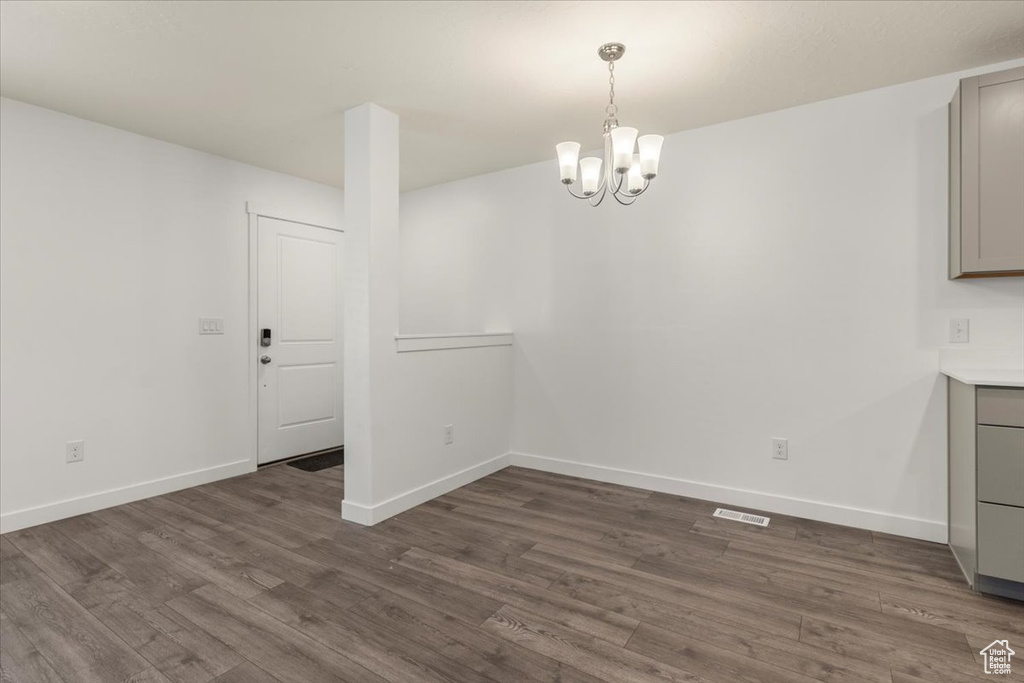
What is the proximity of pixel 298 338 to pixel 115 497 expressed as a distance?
174 centimetres

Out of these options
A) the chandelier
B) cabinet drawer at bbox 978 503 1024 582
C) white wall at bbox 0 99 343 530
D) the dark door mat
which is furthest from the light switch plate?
cabinet drawer at bbox 978 503 1024 582

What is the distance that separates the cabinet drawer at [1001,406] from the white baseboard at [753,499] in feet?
2.89

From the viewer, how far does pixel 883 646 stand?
1785 mm

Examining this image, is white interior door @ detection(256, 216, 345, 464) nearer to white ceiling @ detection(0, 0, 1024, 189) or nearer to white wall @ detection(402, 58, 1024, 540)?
white ceiling @ detection(0, 0, 1024, 189)

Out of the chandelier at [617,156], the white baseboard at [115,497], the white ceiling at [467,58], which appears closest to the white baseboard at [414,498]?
the white baseboard at [115,497]

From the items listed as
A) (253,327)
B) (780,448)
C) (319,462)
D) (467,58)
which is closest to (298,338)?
(253,327)

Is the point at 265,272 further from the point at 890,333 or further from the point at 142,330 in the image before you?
the point at 890,333

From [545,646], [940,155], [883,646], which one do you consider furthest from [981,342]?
[545,646]

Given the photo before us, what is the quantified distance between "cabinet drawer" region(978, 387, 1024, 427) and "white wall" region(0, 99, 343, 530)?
4583mm

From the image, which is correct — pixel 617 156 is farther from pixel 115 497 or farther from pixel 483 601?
pixel 115 497

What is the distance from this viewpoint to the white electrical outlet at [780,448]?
9.93 feet

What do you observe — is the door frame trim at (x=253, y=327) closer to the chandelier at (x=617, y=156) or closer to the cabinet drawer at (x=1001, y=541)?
the chandelier at (x=617, y=156)

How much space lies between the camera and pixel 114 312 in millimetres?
3270

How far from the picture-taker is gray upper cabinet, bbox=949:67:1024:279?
7.37 ft
